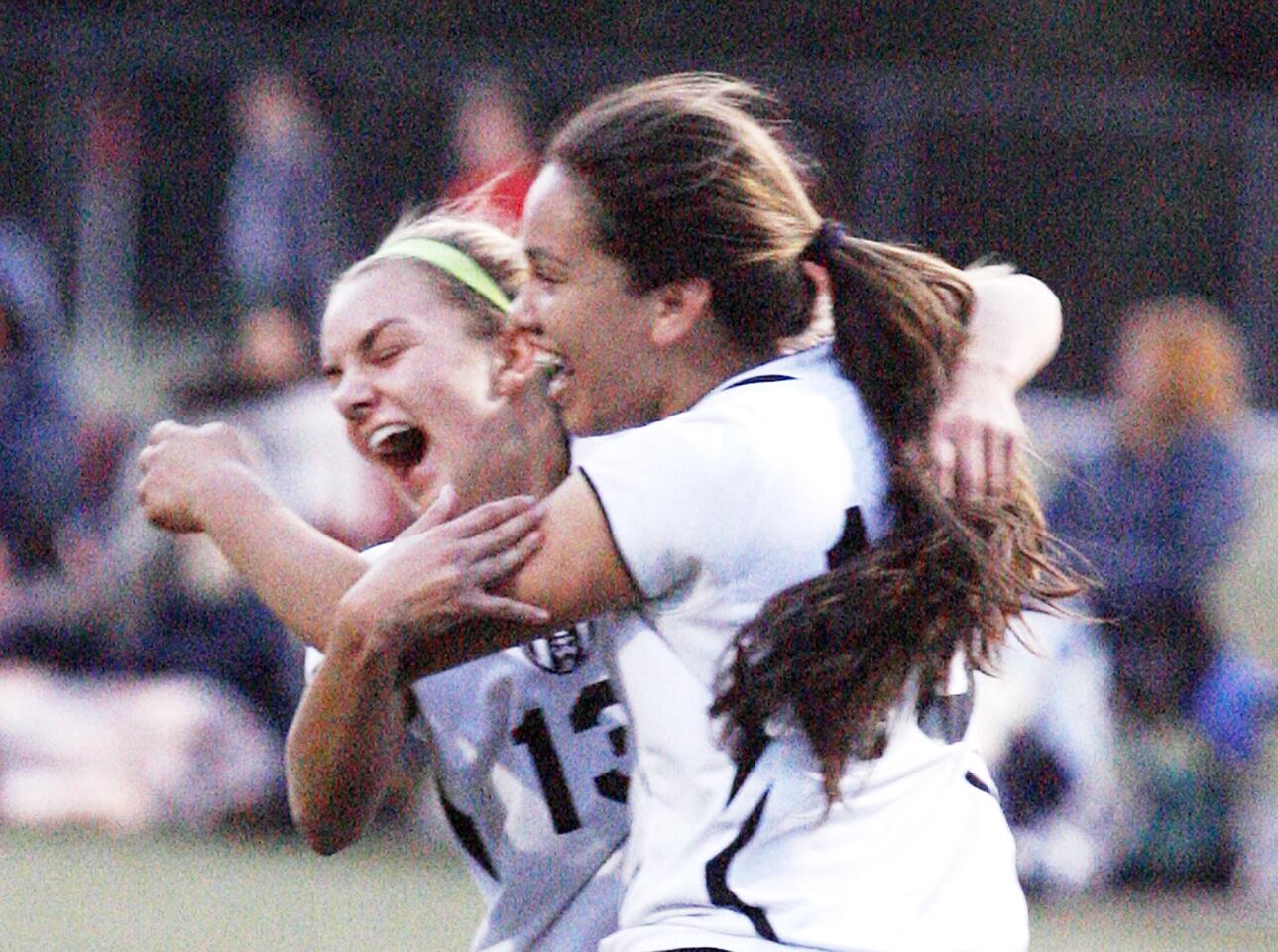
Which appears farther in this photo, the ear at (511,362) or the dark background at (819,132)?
the dark background at (819,132)

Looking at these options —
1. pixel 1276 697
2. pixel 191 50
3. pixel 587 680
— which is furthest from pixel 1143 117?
pixel 587 680

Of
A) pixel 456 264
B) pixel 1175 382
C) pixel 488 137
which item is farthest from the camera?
pixel 488 137

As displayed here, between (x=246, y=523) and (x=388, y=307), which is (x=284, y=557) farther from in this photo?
(x=388, y=307)

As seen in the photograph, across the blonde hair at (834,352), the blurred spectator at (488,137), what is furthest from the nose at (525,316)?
the blurred spectator at (488,137)

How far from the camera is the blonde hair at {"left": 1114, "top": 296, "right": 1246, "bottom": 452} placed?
7.45 meters

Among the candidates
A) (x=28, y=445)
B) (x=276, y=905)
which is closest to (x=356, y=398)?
(x=276, y=905)

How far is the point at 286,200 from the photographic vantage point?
415 inches

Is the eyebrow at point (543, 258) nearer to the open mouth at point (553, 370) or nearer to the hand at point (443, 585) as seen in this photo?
the open mouth at point (553, 370)

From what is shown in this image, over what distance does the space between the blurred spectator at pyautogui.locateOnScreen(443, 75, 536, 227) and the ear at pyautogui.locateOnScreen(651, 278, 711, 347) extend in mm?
5544

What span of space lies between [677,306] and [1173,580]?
17.0ft

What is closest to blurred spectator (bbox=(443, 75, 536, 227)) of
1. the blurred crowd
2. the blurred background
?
the blurred background

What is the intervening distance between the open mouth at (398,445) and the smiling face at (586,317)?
0.53 meters

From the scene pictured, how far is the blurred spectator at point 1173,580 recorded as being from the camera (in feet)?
24.3

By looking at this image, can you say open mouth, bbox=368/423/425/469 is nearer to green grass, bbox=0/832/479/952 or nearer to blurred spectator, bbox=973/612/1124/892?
green grass, bbox=0/832/479/952
